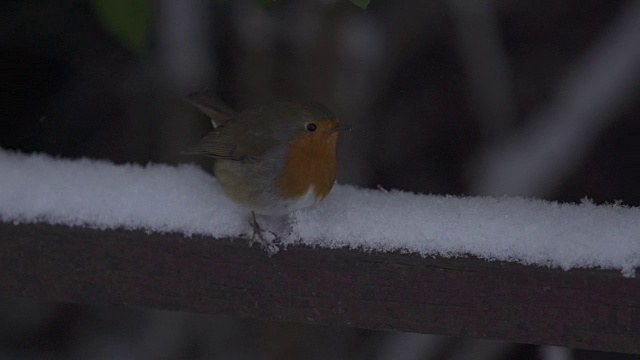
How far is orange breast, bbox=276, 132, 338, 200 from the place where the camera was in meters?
2.05

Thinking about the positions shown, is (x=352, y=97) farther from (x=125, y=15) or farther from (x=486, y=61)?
(x=125, y=15)

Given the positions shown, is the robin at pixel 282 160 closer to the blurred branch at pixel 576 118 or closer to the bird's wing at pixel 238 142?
the bird's wing at pixel 238 142

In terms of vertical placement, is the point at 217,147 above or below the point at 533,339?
above

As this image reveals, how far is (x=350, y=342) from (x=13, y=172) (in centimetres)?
162

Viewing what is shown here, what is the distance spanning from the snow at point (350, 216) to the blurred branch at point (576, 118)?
3.80ft

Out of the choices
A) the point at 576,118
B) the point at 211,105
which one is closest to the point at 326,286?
the point at 211,105

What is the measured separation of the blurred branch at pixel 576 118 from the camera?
3.07m

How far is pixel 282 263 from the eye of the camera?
1.75m

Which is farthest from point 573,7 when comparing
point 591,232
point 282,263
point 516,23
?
point 282,263

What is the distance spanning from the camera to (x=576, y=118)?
124 inches

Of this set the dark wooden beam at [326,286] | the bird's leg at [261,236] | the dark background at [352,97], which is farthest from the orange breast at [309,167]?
the dark background at [352,97]

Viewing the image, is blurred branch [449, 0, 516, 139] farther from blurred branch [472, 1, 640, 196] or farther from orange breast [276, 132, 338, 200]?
orange breast [276, 132, 338, 200]

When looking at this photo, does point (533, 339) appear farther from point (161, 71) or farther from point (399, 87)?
point (161, 71)

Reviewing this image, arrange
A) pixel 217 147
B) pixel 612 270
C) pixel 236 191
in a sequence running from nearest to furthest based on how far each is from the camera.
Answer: pixel 612 270
pixel 236 191
pixel 217 147
